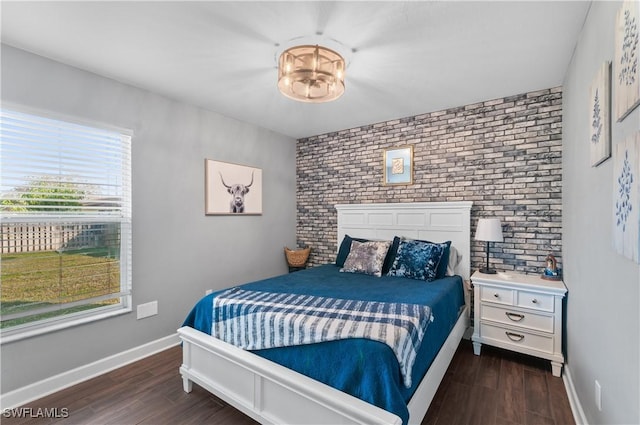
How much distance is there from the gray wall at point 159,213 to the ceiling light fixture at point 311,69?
167 centimetres

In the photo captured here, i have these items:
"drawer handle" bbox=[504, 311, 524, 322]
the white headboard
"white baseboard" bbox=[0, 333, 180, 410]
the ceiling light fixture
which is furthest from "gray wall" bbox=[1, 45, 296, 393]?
"drawer handle" bbox=[504, 311, 524, 322]

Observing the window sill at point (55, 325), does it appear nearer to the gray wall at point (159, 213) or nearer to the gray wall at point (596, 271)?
the gray wall at point (159, 213)

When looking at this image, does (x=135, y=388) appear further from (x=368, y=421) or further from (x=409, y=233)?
(x=409, y=233)

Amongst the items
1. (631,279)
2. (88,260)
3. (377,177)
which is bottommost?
(88,260)

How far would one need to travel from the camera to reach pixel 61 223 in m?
2.37

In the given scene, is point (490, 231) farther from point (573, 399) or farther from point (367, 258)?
point (573, 399)

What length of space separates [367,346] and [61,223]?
8.49 feet

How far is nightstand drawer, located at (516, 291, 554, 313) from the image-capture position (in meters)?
2.49

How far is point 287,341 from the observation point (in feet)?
5.77

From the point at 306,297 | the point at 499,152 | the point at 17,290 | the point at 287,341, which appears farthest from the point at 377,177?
the point at 17,290

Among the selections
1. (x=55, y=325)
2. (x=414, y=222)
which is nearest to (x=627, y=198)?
(x=414, y=222)

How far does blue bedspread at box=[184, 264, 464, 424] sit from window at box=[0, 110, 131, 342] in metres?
1.03

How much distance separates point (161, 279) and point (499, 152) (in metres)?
3.85

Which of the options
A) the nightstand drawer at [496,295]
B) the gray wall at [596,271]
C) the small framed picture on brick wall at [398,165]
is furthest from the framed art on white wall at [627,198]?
the small framed picture on brick wall at [398,165]
